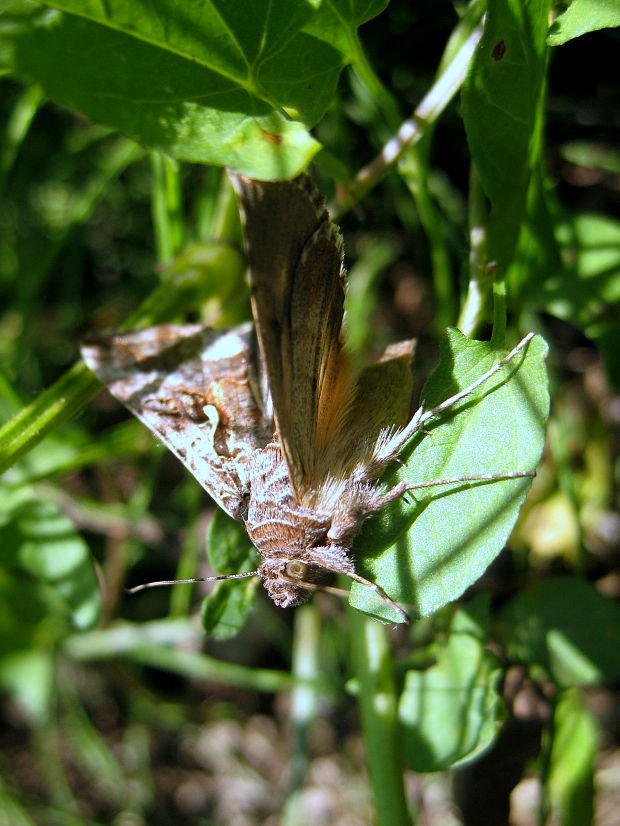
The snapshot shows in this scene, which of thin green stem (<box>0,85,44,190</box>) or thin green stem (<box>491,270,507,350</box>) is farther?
thin green stem (<box>0,85,44,190</box>)

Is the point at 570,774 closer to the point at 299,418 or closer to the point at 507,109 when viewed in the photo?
the point at 299,418

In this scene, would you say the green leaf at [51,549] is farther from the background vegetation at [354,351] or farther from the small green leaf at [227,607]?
the small green leaf at [227,607]

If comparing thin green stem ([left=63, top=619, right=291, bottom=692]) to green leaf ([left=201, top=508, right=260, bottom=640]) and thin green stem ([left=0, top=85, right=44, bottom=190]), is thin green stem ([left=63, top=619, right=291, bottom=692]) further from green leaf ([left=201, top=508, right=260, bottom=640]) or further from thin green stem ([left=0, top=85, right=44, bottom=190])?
thin green stem ([left=0, top=85, right=44, bottom=190])

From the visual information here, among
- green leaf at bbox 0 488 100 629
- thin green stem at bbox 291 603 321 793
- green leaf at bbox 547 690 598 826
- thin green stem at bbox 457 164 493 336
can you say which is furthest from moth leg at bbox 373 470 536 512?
thin green stem at bbox 291 603 321 793

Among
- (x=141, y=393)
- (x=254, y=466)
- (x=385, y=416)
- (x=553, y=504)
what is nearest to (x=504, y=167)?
(x=385, y=416)

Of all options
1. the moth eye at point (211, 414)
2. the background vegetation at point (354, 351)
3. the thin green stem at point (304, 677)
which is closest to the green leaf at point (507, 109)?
the background vegetation at point (354, 351)
